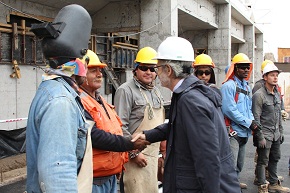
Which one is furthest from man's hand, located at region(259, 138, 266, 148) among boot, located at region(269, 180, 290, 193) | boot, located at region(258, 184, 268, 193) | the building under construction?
the building under construction

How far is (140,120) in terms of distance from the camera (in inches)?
157

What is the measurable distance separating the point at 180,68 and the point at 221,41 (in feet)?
41.7

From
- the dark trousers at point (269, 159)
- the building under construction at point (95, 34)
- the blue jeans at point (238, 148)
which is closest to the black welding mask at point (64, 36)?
the blue jeans at point (238, 148)

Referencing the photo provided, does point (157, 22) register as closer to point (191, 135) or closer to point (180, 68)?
point (180, 68)

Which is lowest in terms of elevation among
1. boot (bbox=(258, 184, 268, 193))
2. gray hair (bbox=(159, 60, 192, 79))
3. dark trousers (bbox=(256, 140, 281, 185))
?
boot (bbox=(258, 184, 268, 193))

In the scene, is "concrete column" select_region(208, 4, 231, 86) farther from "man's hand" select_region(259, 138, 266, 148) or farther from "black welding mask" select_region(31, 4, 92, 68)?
"black welding mask" select_region(31, 4, 92, 68)

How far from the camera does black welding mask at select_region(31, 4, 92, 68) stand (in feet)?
6.50

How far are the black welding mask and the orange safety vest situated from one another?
967 millimetres

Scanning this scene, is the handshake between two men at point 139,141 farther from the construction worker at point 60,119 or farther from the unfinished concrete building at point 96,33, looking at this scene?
the unfinished concrete building at point 96,33

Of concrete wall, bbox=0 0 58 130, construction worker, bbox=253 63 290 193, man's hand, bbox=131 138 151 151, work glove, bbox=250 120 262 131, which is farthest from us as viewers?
concrete wall, bbox=0 0 58 130

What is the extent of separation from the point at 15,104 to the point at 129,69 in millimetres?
5440

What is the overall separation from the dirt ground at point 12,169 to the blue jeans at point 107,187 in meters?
4.25

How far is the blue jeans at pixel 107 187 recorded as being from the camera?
2.98m

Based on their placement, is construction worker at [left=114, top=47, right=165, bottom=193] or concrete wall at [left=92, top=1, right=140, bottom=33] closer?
construction worker at [left=114, top=47, right=165, bottom=193]
